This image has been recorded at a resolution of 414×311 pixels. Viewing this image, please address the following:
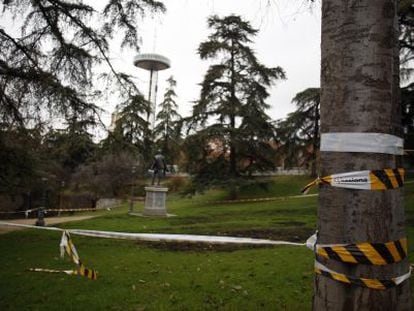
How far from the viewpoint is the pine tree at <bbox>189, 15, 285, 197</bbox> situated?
27.6 metres

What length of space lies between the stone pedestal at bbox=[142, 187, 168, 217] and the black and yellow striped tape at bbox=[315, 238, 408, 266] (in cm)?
1710

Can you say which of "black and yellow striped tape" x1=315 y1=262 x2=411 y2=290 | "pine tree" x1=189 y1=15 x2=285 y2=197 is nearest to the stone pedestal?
"pine tree" x1=189 y1=15 x2=285 y2=197

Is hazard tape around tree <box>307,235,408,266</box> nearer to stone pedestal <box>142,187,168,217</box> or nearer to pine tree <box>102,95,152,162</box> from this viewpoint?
pine tree <box>102,95,152,162</box>

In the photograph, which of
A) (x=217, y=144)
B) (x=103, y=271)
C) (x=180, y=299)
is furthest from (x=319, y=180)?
(x=217, y=144)

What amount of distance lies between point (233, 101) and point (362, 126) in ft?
86.6

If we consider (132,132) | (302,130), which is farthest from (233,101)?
(132,132)

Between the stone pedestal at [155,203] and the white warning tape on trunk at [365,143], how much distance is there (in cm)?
1713

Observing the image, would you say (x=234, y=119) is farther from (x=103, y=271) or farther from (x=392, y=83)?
(x=392, y=83)

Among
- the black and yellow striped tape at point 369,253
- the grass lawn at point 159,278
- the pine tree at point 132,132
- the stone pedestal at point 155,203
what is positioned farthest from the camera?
the stone pedestal at point 155,203

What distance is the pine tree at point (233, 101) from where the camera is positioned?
27.6 meters

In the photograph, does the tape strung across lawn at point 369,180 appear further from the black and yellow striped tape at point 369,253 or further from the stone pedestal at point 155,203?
the stone pedestal at point 155,203

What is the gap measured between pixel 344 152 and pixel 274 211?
682 inches

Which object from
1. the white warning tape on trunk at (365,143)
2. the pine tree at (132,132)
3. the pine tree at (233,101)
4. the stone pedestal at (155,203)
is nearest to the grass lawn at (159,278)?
the pine tree at (132,132)

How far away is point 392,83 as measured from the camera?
2.01 metres
